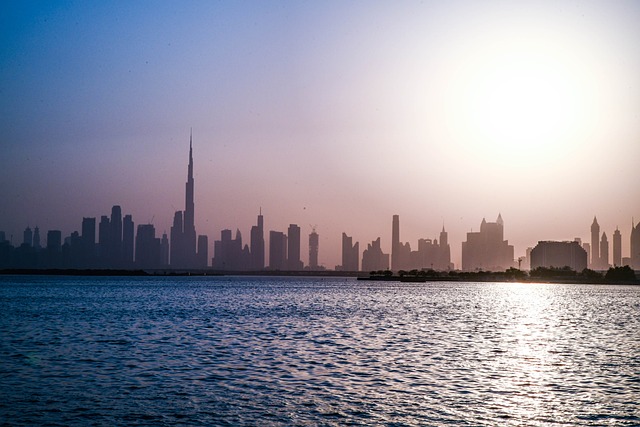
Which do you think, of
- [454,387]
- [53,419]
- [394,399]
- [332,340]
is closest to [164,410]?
[53,419]

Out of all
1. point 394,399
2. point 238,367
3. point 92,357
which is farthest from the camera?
point 92,357

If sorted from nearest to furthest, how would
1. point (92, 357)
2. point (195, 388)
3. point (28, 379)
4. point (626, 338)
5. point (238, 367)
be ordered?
point (195, 388) < point (28, 379) < point (238, 367) < point (92, 357) < point (626, 338)

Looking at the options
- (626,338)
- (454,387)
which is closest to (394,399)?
(454,387)

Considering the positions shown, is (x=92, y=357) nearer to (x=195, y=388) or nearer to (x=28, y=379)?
(x=28, y=379)

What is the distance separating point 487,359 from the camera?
45.1 metres

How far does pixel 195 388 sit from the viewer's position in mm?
33375

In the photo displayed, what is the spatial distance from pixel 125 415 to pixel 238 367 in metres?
13.2

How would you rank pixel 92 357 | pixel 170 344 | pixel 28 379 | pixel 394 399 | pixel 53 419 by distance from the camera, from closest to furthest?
pixel 53 419, pixel 394 399, pixel 28 379, pixel 92 357, pixel 170 344

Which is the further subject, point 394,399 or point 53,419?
point 394,399

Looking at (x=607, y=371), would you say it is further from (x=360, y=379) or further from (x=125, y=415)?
(x=125, y=415)

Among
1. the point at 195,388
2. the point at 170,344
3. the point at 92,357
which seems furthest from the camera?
the point at 170,344

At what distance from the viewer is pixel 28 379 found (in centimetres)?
3584

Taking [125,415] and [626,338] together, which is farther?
[626,338]

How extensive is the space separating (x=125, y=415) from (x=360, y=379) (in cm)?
1307
